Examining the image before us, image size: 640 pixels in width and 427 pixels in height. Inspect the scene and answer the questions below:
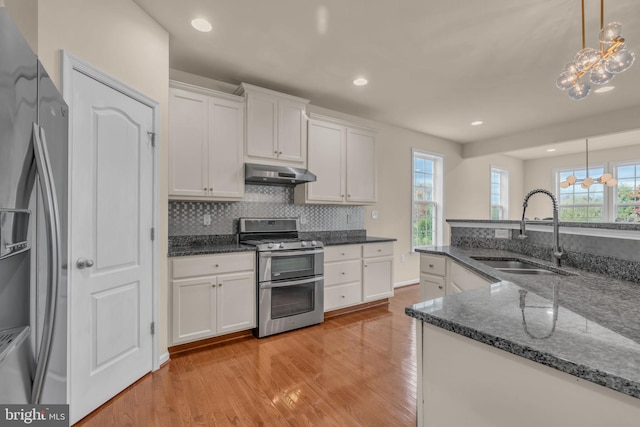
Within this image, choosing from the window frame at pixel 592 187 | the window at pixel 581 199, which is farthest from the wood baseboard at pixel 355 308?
the window at pixel 581 199

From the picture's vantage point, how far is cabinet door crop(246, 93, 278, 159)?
9.61 ft

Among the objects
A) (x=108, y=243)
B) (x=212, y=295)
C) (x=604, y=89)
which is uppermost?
(x=604, y=89)

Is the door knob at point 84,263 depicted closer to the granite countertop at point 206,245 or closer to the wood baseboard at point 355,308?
the granite countertop at point 206,245

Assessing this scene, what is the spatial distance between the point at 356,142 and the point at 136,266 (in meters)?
2.83

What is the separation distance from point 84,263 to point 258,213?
5.98ft

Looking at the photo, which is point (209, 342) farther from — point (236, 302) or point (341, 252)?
point (341, 252)

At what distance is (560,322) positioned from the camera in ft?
2.69

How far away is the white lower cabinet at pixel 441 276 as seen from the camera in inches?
84.3

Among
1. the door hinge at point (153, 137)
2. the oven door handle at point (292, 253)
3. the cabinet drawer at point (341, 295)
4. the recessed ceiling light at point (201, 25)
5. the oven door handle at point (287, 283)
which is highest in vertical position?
the recessed ceiling light at point (201, 25)

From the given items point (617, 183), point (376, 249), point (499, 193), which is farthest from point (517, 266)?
point (617, 183)

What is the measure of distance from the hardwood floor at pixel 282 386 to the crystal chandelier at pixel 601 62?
229 centimetres

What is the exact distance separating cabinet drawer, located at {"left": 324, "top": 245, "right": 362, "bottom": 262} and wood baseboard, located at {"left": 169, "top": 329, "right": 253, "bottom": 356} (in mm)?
1132

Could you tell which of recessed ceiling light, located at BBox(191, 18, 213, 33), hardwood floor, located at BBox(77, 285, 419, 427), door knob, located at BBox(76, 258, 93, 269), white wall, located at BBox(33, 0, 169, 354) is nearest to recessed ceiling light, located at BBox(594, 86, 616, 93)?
hardwood floor, located at BBox(77, 285, 419, 427)

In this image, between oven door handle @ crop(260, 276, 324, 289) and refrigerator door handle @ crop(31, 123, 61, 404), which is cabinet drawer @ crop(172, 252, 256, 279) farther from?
refrigerator door handle @ crop(31, 123, 61, 404)
